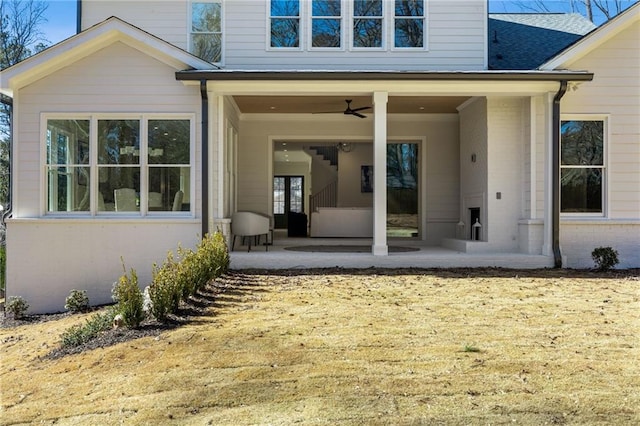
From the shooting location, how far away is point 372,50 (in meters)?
10.1

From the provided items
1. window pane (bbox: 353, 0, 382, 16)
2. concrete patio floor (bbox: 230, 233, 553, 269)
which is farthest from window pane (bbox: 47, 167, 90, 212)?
window pane (bbox: 353, 0, 382, 16)

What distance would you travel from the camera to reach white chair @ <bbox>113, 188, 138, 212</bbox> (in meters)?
8.84

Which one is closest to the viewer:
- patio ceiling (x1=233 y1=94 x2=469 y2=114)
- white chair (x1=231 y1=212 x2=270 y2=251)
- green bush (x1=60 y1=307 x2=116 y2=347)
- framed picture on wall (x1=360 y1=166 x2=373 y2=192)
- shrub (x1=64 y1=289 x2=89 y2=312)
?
green bush (x1=60 y1=307 x2=116 y2=347)

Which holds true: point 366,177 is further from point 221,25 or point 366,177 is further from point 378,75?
point 378,75

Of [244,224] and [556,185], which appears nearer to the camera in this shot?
[556,185]

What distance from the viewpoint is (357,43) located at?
10.1 metres

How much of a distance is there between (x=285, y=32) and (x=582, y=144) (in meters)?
6.02

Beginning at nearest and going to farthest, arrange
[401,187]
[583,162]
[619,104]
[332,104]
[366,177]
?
1. [619,104]
2. [583,162]
3. [332,104]
4. [401,187]
5. [366,177]

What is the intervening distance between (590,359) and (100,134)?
810 cm

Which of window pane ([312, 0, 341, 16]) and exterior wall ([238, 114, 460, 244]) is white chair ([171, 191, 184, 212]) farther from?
window pane ([312, 0, 341, 16])

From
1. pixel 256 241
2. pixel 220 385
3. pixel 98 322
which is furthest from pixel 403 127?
pixel 220 385

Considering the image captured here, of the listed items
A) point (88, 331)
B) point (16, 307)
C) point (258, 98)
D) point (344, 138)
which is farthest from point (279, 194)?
point (88, 331)

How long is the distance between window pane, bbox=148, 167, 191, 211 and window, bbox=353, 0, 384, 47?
14.2ft

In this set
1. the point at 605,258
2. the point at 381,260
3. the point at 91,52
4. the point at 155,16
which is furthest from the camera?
the point at 155,16
